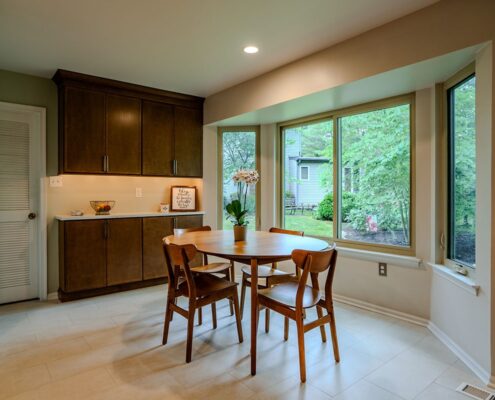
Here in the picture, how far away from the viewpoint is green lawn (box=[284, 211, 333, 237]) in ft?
12.7

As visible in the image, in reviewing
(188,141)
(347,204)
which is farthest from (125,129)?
(347,204)

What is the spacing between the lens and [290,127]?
426 centimetres

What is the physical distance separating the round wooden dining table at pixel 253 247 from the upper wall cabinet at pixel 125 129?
1568 mm

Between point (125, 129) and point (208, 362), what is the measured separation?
2.85 m

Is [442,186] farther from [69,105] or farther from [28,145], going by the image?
[28,145]

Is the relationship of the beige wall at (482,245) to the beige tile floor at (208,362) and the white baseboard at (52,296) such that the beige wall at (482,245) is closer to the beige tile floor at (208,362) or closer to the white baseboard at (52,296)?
the beige tile floor at (208,362)

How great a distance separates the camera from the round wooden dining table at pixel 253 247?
2109 millimetres

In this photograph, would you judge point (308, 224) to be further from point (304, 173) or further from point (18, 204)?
point (18, 204)

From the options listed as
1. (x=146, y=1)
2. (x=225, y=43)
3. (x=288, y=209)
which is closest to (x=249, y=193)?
(x=288, y=209)

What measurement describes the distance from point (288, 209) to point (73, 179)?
2.69 meters

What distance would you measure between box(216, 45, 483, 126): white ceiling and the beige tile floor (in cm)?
211

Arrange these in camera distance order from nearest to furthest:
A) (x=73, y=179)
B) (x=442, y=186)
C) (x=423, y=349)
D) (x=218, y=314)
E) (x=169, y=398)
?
(x=169, y=398) → (x=423, y=349) → (x=442, y=186) → (x=218, y=314) → (x=73, y=179)

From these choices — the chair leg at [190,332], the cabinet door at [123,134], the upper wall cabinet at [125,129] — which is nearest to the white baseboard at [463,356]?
the chair leg at [190,332]

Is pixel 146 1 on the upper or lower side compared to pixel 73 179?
upper
